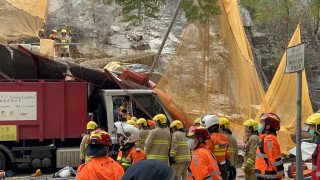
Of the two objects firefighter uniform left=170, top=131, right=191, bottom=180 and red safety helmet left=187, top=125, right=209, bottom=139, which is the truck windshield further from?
red safety helmet left=187, top=125, right=209, bottom=139

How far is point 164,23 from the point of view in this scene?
2812cm

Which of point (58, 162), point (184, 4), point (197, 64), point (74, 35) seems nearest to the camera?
point (184, 4)

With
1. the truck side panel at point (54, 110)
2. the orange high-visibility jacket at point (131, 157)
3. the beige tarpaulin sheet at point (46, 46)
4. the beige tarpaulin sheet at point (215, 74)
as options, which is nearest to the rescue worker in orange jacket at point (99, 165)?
the orange high-visibility jacket at point (131, 157)

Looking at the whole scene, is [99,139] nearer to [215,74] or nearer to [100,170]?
[100,170]

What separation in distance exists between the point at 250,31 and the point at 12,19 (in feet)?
55.0

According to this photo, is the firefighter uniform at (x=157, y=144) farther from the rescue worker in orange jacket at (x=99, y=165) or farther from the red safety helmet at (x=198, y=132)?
the rescue worker in orange jacket at (x=99, y=165)

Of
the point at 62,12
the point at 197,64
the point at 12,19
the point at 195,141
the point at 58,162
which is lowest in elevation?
the point at 58,162

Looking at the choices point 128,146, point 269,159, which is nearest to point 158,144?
point 269,159

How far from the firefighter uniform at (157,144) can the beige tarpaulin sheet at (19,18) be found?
6.24 metres

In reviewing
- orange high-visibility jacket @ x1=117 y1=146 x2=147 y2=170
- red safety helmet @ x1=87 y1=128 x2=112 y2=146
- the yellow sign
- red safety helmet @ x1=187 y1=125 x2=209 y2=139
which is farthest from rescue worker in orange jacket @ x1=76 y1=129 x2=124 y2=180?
the yellow sign

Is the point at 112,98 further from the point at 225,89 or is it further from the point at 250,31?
the point at 250,31

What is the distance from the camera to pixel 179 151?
9.93m

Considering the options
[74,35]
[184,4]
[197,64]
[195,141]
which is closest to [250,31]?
[74,35]

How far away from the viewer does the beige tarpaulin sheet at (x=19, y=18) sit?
1386 centimetres
